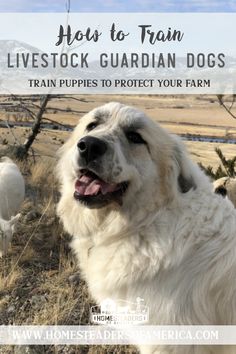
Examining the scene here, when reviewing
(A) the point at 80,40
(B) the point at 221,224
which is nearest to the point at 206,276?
(B) the point at 221,224

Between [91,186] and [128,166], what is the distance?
29cm

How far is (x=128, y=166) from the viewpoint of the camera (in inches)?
128

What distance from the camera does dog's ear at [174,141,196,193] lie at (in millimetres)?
3336

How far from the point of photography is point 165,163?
133 inches

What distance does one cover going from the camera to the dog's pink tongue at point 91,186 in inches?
129

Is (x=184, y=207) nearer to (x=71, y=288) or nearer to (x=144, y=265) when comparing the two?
(x=144, y=265)

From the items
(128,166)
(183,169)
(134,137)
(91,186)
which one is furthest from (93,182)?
(183,169)

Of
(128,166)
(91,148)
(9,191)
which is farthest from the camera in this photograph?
(9,191)

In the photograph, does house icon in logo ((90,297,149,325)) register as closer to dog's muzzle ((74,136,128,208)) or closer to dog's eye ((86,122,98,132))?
dog's muzzle ((74,136,128,208))

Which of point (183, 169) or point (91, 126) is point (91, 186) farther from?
point (183, 169)

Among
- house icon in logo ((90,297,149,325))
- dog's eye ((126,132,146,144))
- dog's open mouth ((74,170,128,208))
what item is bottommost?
house icon in logo ((90,297,149,325))

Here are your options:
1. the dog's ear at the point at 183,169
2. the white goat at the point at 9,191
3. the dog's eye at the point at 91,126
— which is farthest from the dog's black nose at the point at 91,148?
the white goat at the point at 9,191

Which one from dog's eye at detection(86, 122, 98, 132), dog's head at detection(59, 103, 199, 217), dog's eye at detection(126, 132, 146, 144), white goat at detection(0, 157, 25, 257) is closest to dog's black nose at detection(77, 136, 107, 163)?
dog's head at detection(59, 103, 199, 217)

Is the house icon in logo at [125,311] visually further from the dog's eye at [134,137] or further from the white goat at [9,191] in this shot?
the white goat at [9,191]
